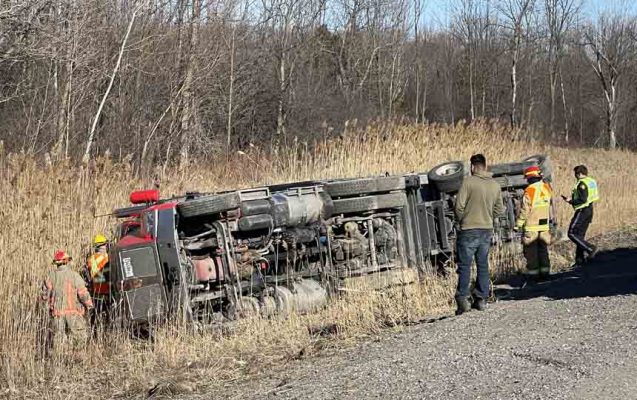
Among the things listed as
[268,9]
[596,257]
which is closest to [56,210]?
[596,257]

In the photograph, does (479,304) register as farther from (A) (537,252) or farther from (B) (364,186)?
(B) (364,186)

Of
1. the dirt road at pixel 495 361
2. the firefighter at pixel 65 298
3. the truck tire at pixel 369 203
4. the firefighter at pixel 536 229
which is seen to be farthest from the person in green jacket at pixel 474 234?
the firefighter at pixel 65 298

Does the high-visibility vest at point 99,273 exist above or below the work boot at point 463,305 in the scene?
above

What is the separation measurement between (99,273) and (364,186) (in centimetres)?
353

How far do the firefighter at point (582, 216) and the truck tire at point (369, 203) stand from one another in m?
2.86

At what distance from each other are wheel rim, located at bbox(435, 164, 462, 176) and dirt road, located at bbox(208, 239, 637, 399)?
357 cm

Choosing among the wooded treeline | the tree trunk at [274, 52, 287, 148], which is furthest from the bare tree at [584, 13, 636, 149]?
the tree trunk at [274, 52, 287, 148]

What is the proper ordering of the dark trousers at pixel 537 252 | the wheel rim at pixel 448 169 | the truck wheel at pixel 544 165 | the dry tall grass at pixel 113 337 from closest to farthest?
the dry tall grass at pixel 113 337 < the dark trousers at pixel 537 252 < the wheel rim at pixel 448 169 < the truck wheel at pixel 544 165

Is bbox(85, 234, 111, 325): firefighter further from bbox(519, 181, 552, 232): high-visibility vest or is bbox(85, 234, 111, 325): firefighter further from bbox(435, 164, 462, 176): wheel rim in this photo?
bbox(519, 181, 552, 232): high-visibility vest

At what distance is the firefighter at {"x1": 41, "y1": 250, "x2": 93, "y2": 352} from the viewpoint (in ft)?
30.1

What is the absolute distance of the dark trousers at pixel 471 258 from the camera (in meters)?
8.36

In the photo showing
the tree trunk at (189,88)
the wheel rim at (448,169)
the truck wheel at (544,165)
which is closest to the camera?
the wheel rim at (448,169)

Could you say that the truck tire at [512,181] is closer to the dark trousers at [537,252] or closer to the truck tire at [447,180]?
the truck tire at [447,180]

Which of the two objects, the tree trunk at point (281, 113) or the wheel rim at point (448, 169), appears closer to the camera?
the wheel rim at point (448, 169)
